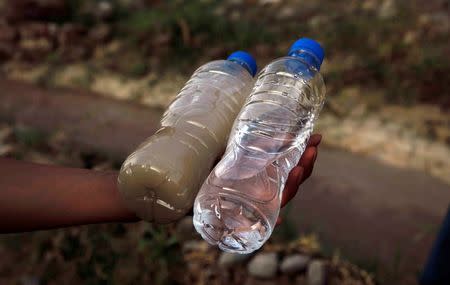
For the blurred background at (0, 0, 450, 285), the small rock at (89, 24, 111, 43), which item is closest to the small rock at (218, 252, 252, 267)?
the blurred background at (0, 0, 450, 285)

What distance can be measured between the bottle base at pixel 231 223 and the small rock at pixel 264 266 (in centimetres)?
119

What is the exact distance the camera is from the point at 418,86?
4863 millimetres

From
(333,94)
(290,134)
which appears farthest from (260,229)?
(333,94)

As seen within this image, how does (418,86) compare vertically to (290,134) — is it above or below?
below

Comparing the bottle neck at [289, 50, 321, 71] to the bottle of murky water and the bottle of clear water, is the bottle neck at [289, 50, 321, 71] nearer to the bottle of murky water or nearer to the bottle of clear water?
the bottle of clear water

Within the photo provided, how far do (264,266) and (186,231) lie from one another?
0.48 meters

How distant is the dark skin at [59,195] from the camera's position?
170 centimetres

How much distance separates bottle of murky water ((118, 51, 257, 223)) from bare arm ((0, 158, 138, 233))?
14 cm

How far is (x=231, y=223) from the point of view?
170cm

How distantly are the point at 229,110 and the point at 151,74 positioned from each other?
3702mm

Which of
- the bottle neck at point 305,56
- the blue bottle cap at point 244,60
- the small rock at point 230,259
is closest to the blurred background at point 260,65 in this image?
the small rock at point 230,259

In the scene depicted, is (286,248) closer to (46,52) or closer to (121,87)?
(121,87)

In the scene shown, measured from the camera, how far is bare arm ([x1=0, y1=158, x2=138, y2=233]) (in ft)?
5.59

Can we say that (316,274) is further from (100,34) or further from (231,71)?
(100,34)
